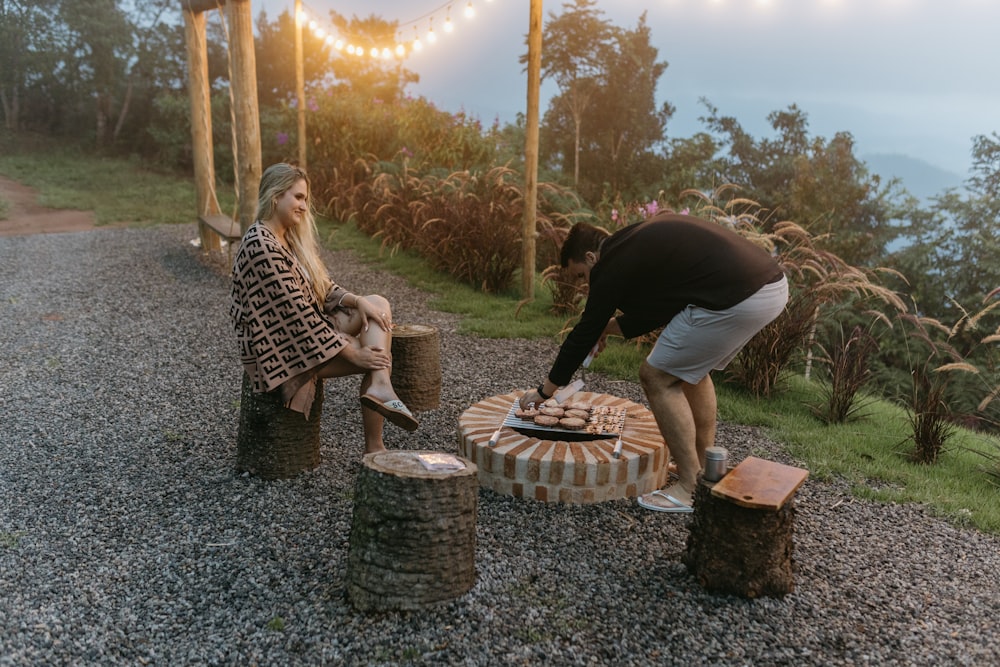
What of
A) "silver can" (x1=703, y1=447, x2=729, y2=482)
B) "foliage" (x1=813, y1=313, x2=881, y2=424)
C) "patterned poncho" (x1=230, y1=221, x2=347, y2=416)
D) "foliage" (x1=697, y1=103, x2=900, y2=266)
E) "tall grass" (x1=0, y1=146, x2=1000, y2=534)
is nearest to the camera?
"silver can" (x1=703, y1=447, x2=729, y2=482)

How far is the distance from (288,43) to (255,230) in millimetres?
18500

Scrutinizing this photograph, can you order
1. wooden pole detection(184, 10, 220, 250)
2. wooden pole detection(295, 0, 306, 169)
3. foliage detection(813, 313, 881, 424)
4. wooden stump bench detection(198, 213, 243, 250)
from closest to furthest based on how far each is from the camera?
foliage detection(813, 313, 881, 424) < wooden stump bench detection(198, 213, 243, 250) < wooden pole detection(184, 10, 220, 250) < wooden pole detection(295, 0, 306, 169)

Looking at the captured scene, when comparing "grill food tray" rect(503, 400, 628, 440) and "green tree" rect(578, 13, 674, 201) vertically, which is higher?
"green tree" rect(578, 13, 674, 201)

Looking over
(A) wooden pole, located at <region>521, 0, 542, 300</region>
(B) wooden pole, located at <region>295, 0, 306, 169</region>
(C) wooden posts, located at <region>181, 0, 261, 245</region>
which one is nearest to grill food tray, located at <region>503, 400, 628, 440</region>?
(A) wooden pole, located at <region>521, 0, 542, 300</region>

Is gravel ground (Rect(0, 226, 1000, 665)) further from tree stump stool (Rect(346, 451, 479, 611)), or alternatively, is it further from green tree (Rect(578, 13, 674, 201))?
green tree (Rect(578, 13, 674, 201))

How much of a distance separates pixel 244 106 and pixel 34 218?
7.15m

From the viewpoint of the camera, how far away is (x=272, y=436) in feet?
10.5

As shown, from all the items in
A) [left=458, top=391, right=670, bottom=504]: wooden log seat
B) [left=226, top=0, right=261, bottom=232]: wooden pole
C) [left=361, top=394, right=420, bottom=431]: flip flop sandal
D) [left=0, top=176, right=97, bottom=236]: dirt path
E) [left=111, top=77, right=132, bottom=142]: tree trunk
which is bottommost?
[left=458, top=391, right=670, bottom=504]: wooden log seat

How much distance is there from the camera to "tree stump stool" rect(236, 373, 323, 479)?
3.16 meters

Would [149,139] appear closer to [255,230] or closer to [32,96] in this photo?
[32,96]

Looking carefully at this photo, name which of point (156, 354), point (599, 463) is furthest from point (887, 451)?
point (156, 354)

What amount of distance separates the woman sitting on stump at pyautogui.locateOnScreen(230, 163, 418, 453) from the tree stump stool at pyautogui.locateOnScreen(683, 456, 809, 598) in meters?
1.30

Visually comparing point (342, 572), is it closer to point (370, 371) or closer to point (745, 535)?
point (370, 371)

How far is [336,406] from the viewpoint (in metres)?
4.35
